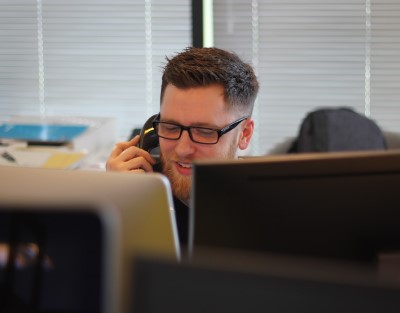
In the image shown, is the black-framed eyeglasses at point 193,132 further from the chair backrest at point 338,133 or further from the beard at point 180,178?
the chair backrest at point 338,133

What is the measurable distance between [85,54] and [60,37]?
0.51 feet

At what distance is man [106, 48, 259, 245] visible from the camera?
2.16 m

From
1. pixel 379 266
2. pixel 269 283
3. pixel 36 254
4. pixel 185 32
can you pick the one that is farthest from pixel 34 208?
pixel 185 32

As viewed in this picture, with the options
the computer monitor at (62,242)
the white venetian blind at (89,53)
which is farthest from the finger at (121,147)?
the white venetian blind at (89,53)

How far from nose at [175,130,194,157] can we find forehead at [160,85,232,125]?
1.4 inches

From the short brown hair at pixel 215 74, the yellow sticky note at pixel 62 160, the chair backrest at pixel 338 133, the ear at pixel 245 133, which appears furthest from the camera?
the chair backrest at pixel 338 133

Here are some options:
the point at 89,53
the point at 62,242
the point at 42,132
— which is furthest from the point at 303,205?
the point at 89,53

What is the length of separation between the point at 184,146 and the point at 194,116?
86mm

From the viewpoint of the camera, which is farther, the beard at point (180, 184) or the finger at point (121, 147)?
the finger at point (121, 147)

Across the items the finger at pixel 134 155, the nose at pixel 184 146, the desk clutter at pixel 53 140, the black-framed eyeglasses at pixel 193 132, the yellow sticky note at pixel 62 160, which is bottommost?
the yellow sticky note at pixel 62 160

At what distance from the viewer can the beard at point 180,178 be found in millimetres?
2078

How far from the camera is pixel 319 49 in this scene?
407 cm

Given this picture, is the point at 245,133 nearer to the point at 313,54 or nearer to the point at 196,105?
the point at 196,105

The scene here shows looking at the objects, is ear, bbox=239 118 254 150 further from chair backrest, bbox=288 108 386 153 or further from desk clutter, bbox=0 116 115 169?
chair backrest, bbox=288 108 386 153
